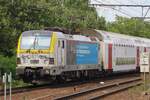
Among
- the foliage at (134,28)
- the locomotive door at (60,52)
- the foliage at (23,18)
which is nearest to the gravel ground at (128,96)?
the locomotive door at (60,52)

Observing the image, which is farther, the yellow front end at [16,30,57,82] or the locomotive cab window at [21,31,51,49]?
the locomotive cab window at [21,31,51,49]

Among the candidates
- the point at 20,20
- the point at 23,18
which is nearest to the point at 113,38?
the point at 23,18

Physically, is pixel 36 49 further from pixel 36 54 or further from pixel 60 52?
pixel 60 52

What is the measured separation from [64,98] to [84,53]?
909 centimetres

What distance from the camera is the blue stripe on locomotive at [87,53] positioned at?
25.9 metres

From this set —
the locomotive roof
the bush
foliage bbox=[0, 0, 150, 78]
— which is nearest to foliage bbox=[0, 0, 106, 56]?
foliage bbox=[0, 0, 150, 78]

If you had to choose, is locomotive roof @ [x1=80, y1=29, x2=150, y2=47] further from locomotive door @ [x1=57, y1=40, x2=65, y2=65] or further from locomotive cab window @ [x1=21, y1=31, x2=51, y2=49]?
locomotive cab window @ [x1=21, y1=31, x2=51, y2=49]

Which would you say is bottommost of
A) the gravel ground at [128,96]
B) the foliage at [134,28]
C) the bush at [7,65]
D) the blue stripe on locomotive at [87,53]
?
the gravel ground at [128,96]

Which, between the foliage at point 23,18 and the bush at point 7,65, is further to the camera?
the foliage at point 23,18

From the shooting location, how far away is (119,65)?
3281 cm

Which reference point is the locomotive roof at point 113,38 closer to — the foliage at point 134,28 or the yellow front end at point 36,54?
the yellow front end at point 36,54

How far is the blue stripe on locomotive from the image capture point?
1021 inches

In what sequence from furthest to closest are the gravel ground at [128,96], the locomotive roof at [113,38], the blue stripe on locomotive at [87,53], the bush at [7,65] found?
the locomotive roof at [113,38]
the blue stripe on locomotive at [87,53]
the bush at [7,65]
the gravel ground at [128,96]

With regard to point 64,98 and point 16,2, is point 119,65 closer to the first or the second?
point 16,2
